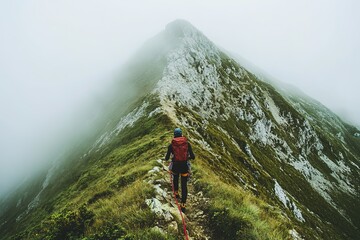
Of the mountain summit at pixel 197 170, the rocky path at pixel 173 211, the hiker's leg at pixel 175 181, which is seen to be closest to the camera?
the rocky path at pixel 173 211

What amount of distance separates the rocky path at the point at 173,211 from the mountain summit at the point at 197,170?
0.17 feet

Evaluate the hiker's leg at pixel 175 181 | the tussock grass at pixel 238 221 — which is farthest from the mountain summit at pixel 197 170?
the hiker's leg at pixel 175 181

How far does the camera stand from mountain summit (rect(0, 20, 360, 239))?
36.8ft

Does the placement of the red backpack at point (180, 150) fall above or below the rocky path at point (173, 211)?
above

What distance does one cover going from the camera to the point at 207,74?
99.3 m

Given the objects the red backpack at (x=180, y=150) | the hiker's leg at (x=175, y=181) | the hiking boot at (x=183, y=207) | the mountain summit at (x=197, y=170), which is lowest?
the mountain summit at (x=197, y=170)

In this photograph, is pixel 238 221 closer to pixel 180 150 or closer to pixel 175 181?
pixel 175 181

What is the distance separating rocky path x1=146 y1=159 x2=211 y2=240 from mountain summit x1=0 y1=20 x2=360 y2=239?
0.05 m

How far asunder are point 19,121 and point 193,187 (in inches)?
8381

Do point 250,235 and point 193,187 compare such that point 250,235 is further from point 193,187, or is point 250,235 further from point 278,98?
point 278,98

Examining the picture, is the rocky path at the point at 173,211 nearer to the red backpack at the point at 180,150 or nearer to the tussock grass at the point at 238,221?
the tussock grass at the point at 238,221

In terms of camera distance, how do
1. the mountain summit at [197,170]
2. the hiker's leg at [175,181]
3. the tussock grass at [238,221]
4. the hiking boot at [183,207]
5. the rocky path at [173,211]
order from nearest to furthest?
1. the tussock grass at [238,221]
2. the rocky path at [173,211]
3. the mountain summit at [197,170]
4. the hiking boot at [183,207]
5. the hiker's leg at [175,181]

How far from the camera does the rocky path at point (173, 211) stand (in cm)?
1049

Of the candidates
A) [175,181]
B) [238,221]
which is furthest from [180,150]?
[238,221]
